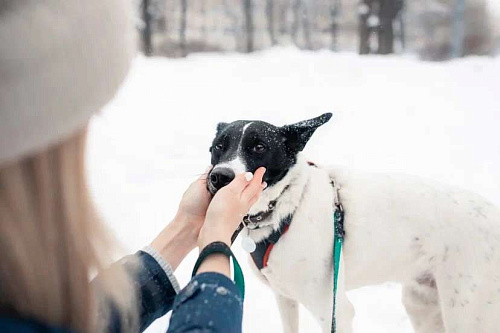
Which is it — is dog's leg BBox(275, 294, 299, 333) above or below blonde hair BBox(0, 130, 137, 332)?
below

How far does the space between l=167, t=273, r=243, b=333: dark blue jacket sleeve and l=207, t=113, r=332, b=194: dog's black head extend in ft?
3.37

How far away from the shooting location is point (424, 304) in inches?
96.3

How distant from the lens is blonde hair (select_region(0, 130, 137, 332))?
0.72 metres

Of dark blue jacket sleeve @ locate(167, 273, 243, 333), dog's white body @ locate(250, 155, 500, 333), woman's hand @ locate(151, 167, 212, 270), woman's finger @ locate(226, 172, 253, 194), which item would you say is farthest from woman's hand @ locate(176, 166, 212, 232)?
dark blue jacket sleeve @ locate(167, 273, 243, 333)

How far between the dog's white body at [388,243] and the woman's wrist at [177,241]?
0.56 m

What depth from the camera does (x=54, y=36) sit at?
2.18 ft

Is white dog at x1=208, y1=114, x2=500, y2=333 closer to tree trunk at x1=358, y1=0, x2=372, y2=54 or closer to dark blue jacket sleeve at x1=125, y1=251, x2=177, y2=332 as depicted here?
dark blue jacket sleeve at x1=125, y1=251, x2=177, y2=332

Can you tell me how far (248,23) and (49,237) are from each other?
10.8 meters

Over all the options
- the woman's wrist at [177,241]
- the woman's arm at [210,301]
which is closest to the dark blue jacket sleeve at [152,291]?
the woman's wrist at [177,241]

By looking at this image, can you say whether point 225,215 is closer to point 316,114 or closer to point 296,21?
point 316,114

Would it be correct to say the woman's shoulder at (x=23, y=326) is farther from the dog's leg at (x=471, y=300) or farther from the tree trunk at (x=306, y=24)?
the tree trunk at (x=306, y=24)

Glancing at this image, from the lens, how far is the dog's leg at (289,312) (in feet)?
8.41

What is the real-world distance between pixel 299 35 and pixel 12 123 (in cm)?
1048

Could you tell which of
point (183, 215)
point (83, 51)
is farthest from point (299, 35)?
point (83, 51)
